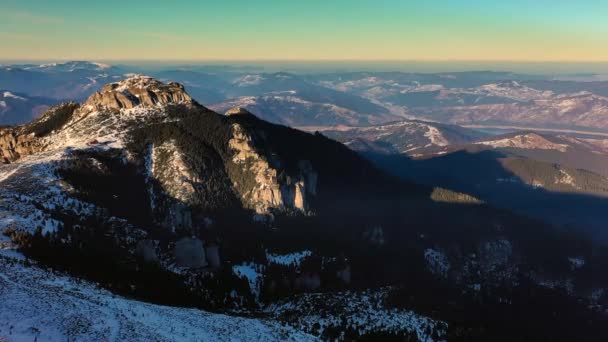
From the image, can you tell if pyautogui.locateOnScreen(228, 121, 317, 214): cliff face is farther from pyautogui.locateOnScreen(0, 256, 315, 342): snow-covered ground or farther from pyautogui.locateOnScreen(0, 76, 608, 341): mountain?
pyautogui.locateOnScreen(0, 256, 315, 342): snow-covered ground

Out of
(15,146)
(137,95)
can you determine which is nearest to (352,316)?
Answer: (137,95)

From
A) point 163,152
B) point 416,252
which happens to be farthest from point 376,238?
point 163,152

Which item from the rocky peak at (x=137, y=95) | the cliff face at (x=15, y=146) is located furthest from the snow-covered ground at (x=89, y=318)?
the rocky peak at (x=137, y=95)

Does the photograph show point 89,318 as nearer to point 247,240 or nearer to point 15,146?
point 247,240

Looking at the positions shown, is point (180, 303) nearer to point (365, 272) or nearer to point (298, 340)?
point (298, 340)

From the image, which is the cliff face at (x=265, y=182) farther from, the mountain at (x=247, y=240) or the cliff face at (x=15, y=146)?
the cliff face at (x=15, y=146)

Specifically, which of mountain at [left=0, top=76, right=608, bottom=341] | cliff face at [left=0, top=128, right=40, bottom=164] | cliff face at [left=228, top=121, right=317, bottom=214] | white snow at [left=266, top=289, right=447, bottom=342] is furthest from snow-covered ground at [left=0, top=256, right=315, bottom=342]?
cliff face at [left=0, top=128, right=40, bottom=164]

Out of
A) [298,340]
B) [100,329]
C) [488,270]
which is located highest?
[100,329]
